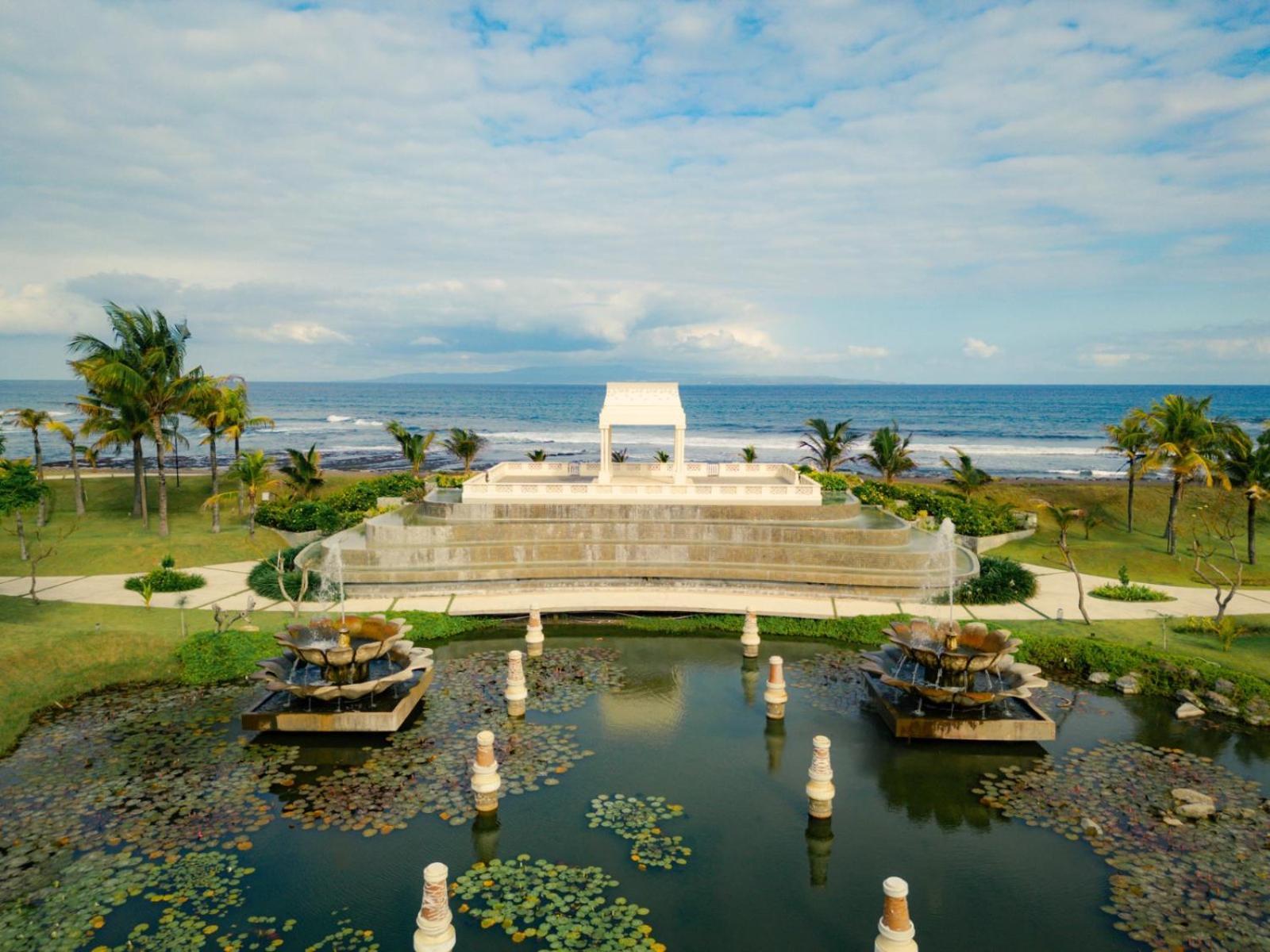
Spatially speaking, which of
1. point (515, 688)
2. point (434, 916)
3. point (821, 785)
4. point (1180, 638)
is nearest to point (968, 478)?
point (1180, 638)

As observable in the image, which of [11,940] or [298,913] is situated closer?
[11,940]

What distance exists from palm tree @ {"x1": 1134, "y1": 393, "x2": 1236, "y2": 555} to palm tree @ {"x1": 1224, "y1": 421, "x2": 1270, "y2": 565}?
33 centimetres

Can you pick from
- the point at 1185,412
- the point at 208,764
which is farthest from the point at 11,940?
the point at 1185,412

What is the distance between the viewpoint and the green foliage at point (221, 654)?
64.1ft

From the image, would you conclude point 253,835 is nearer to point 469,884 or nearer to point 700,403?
point 469,884

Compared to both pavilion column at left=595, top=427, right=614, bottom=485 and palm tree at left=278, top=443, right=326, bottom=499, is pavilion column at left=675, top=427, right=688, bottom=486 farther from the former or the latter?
palm tree at left=278, top=443, right=326, bottom=499

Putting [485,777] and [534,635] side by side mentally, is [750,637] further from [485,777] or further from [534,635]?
[485,777]

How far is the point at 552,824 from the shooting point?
43.7ft

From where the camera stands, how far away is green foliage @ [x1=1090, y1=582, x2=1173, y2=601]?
988 inches

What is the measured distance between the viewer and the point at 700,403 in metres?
174

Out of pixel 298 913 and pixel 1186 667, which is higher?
pixel 1186 667

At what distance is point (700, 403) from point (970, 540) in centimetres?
14332

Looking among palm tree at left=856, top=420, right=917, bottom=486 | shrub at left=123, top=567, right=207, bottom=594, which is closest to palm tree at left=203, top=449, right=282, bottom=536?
shrub at left=123, top=567, right=207, bottom=594

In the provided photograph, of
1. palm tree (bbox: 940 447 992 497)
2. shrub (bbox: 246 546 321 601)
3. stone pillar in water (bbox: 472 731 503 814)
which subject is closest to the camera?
stone pillar in water (bbox: 472 731 503 814)
